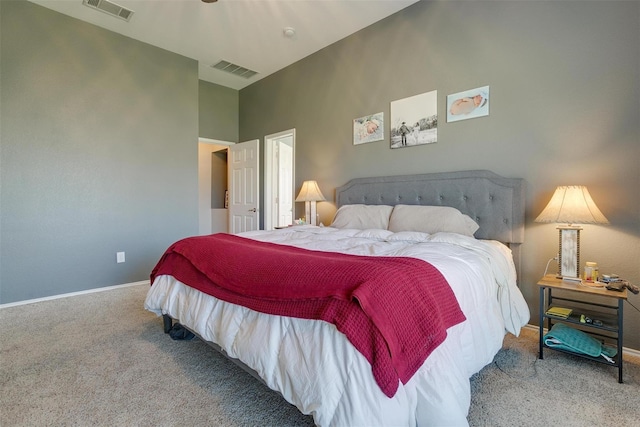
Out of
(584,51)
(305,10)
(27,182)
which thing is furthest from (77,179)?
(584,51)

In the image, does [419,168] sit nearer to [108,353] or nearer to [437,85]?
[437,85]

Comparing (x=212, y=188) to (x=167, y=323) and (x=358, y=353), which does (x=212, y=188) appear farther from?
(x=358, y=353)

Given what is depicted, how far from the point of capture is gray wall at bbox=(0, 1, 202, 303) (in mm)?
3049

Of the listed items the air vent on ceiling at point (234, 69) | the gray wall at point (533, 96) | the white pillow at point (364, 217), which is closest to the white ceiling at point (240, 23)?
the air vent on ceiling at point (234, 69)

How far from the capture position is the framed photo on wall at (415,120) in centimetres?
302

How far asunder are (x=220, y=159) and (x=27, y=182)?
144 inches

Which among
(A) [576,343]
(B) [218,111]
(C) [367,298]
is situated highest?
(B) [218,111]

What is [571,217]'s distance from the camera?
1999 millimetres

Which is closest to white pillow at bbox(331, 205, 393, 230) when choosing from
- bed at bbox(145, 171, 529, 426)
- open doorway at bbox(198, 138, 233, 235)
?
bed at bbox(145, 171, 529, 426)

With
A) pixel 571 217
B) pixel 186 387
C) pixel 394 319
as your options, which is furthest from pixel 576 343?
pixel 186 387

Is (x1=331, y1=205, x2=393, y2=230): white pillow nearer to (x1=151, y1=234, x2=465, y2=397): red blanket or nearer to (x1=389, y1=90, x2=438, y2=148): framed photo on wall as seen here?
(x1=389, y1=90, x2=438, y2=148): framed photo on wall

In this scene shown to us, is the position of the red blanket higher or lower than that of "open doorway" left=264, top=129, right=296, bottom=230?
lower

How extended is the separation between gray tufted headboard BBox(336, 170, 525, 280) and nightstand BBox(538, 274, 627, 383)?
417 mm

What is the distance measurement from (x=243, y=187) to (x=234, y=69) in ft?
5.93
